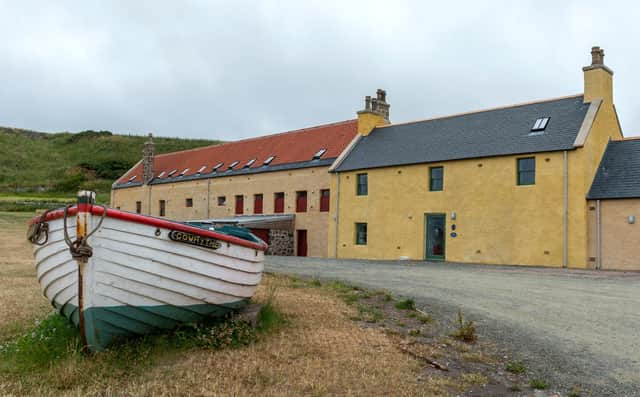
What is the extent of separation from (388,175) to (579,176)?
9352 mm

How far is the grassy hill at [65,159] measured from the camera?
69.8m

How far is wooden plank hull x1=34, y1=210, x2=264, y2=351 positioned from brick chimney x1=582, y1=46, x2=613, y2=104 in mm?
21139

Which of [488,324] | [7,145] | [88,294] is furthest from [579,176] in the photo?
[7,145]

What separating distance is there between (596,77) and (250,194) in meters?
21.5

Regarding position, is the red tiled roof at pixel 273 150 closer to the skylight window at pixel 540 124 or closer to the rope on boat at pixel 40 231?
the skylight window at pixel 540 124

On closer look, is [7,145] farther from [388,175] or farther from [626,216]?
[626,216]

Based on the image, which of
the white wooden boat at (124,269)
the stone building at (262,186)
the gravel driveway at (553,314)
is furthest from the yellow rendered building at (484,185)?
the white wooden boat at (124,269)

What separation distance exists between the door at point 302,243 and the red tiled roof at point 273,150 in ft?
14.7

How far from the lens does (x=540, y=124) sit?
24094mm

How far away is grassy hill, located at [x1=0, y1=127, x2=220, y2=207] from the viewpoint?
6981cm

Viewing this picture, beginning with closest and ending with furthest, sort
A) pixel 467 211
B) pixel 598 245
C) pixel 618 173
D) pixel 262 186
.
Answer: pixel 598 245, pixel 618 173, pixel 467 211, pixel 262 186

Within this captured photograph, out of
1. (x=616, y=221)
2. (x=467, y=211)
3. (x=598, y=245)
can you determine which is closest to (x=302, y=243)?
(x=467, y=211)

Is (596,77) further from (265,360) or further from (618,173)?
(265,360)

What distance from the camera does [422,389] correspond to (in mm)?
5789
